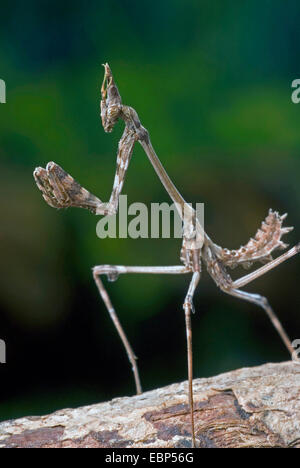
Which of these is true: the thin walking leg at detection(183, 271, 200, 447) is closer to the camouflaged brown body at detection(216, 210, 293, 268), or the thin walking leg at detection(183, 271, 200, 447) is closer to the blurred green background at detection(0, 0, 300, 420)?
the camouflaged brown body at detection(216, 210, 293, 268)

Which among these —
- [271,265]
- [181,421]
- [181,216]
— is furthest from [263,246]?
[181,421]

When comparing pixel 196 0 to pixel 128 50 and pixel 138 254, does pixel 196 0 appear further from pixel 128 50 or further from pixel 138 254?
pixel 138 254

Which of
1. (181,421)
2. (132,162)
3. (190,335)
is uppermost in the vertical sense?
(132,162)

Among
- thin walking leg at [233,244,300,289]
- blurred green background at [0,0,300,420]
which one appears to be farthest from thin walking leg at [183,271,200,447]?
blurred green background at [0,0,300,420]

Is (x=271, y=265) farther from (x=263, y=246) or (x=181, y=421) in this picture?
(x=181, y=421)

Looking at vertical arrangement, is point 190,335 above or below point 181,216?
below

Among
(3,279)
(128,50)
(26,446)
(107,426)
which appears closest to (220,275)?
(107,426)
